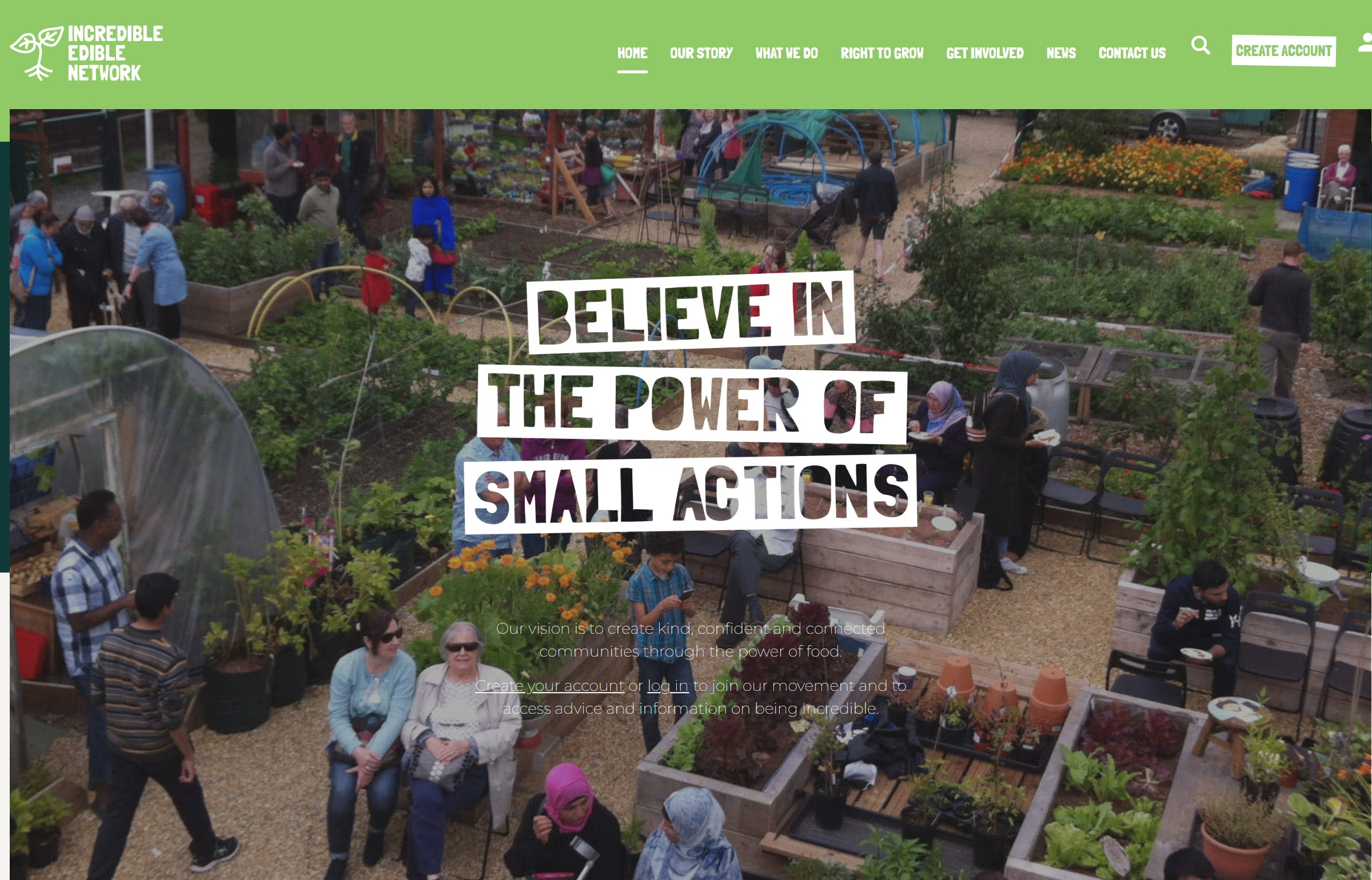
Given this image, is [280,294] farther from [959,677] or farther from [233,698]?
[959,677]

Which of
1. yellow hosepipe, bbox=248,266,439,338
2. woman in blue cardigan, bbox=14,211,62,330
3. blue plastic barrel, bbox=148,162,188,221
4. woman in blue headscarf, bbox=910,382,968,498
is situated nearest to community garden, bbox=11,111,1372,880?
yellow hosepipe, bbox=248,266,439,338

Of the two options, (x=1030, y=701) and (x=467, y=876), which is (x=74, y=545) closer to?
(x=467, y=876)

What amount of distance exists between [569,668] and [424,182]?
7.60 meters

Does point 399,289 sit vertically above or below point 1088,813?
above

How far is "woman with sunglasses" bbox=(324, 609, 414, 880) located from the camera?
6770mm

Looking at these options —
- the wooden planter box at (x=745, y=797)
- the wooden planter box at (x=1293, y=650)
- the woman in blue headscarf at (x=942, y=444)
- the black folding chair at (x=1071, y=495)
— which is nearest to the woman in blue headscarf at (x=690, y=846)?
the wooden planter box at (x=745, y=797)

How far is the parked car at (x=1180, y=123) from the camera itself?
24.7 metres

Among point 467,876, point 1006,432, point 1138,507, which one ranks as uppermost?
point 1006,432

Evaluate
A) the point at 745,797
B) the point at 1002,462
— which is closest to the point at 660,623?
the point at 745,797

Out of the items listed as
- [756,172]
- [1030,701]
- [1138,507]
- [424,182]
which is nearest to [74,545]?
[1030,701]

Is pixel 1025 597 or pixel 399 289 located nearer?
pixel 1025 597

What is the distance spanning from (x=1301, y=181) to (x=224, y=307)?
49.0 feet

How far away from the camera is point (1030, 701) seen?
7.72m

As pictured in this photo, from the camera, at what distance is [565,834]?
19.9 feet
